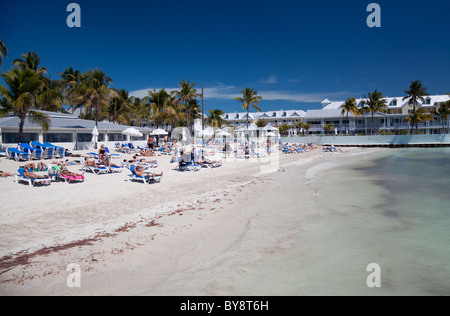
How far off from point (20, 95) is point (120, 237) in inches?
724

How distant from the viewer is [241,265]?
484cm

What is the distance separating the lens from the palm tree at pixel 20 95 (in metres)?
18.7

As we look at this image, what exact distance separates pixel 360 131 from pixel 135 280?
6587 cm

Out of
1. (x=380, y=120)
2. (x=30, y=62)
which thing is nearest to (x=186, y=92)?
(x=30, y=62)

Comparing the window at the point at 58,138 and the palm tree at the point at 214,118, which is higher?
the palm tree at the point at 214,118

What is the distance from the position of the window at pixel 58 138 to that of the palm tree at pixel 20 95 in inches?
109

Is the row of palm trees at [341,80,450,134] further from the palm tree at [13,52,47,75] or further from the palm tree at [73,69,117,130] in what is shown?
the palm tree at [13,52,47,75]

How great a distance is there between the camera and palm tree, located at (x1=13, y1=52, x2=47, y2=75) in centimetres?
3697

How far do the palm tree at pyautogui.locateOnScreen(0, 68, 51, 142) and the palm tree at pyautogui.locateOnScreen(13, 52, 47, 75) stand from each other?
65.4 feet

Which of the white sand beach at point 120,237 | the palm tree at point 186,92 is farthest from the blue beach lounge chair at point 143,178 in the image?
the palm tree at point 186,92

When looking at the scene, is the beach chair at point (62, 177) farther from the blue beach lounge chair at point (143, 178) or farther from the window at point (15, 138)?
the window at point (15, 138)

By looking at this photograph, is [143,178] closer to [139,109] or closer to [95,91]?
[95,91]

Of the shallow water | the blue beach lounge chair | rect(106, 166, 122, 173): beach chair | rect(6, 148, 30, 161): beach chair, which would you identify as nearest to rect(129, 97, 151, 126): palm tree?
rect(6, 148, 30, 161): beach chair
